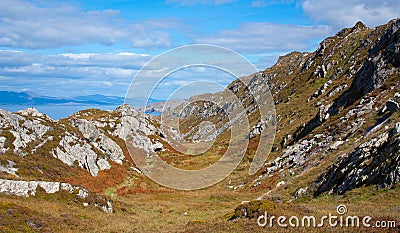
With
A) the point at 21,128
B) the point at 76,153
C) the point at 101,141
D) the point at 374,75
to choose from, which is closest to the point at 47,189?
the point at 76,153

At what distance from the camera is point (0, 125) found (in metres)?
41.9

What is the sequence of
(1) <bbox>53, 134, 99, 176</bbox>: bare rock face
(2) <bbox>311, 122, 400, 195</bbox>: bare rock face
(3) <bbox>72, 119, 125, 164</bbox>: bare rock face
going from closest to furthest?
(2) <bbox>311, 122, 400, 195</bbox>: bare rock face < (1) <bbox>53, 134, 99, 176</bbox>: bare rock face < (3) <bbox>72, 119, 125, 164</bbox>: bare rock face

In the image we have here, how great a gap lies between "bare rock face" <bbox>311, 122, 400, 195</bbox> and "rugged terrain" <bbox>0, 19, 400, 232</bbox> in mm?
99

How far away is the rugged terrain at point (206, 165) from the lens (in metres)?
20.7

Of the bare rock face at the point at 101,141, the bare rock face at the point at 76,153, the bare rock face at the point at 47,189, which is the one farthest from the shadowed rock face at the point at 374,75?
the bare rock face at the point at 47,189

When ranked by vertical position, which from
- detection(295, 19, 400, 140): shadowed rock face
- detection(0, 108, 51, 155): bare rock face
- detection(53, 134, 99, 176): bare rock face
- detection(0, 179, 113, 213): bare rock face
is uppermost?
detection(295, 19, 400, 140): shadowed rock face

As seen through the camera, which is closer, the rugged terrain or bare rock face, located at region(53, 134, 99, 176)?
the rugged terrain

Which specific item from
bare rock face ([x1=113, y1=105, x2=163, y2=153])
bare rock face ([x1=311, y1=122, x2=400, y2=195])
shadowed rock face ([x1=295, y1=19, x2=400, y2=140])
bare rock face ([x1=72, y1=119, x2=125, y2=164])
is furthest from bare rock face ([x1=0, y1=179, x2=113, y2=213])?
shadowed rock face ([x1=295, y1=19, x2=400, y2=140])

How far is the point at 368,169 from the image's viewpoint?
2417cm

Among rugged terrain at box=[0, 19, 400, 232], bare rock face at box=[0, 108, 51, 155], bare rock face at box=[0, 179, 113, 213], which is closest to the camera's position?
rugged terrain at box=[0, 19, 400, 232]

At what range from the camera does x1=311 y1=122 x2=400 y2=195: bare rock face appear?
21.5 m

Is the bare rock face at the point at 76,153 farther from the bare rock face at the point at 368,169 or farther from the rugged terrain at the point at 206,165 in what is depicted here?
the bare rock face at the point at 368,169

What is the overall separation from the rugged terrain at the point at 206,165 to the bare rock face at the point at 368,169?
99mm

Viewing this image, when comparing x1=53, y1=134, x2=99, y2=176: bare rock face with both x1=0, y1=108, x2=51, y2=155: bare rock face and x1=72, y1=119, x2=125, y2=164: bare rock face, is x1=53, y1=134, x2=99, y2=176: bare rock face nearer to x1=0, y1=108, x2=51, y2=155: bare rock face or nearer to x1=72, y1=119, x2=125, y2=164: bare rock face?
x1=0, y1=108, x2=51, y2=155: bare rock face
